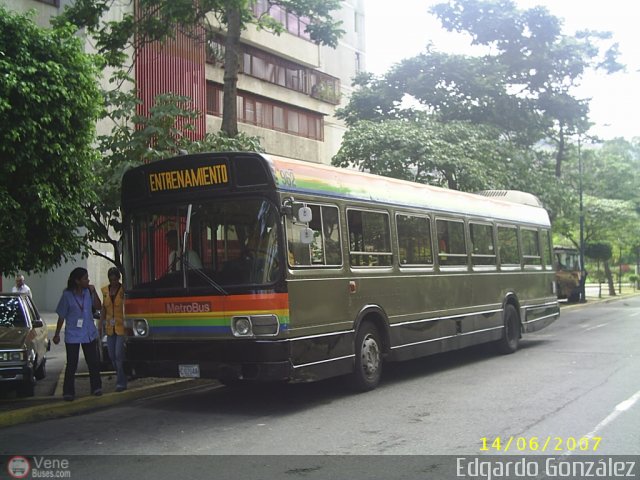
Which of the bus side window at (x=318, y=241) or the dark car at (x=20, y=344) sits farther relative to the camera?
the dark car at (x=20, y=344)

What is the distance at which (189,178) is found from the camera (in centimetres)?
899

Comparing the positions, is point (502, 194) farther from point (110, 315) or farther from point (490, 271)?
point (110, 315)

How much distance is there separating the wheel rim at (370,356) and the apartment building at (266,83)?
15254mm

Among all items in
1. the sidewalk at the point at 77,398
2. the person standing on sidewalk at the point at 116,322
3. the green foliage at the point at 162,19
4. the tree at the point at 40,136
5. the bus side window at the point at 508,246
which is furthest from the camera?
the bus side window at the point at 508,246

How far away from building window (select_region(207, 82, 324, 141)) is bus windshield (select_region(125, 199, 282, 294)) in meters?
19.7

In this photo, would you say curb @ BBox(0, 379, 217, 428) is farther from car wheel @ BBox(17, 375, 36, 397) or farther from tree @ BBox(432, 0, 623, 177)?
tree @ BBox(432, 0, 623, 177)

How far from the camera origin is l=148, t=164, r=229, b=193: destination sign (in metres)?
8.75

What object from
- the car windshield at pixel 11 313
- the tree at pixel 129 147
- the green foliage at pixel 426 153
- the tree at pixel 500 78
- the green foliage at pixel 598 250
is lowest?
the car windshield at pixel 11 313

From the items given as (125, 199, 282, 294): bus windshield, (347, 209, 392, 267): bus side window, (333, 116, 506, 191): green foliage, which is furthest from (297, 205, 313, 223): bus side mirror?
(333, 116, 506, 191): green foliage

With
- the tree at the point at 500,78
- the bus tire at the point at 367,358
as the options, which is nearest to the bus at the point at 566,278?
Result: the tree at the point at 500,78

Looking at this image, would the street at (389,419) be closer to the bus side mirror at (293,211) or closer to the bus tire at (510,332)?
the bus tire at (510,332)

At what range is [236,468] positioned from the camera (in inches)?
240

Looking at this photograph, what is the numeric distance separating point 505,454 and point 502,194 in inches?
445

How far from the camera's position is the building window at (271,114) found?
94.7 ft
